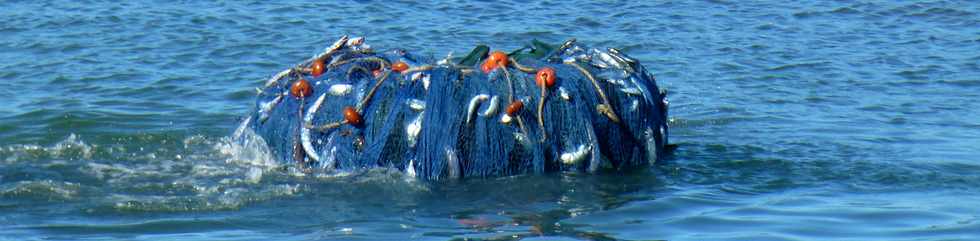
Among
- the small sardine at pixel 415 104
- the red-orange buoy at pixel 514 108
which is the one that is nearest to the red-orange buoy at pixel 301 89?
the small sardine at pixel 415 104

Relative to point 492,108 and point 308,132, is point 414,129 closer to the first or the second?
point 492,108

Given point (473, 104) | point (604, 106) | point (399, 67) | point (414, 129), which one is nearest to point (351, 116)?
point (414, 129)

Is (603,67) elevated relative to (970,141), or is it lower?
elevated

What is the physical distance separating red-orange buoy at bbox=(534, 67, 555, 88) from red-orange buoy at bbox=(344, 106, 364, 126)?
0.92 m

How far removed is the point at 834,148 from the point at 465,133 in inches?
101

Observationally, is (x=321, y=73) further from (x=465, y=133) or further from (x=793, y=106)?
(x=793, y=106)

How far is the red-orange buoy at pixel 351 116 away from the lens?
27.9 feet

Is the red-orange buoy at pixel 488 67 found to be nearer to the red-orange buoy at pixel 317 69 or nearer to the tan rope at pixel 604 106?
the tan rope at pixel 604 106

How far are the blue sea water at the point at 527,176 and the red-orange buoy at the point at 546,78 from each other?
481mm

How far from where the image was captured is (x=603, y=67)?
9.07m

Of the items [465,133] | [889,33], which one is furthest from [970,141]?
[889,33]

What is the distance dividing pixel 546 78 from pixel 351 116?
38.9 inches

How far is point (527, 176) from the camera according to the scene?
8.63 m

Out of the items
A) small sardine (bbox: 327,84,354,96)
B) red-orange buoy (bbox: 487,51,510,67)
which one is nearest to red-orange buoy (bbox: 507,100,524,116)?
red-orange buoy (bbox: 487,51,510,67)
